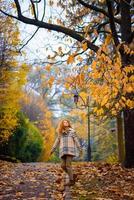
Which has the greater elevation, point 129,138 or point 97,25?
point 97,25

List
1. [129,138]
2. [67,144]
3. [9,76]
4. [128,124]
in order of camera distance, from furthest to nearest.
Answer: [9,76] → [129,138] → [128,124] → [67,144]

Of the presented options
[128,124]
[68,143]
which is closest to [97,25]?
[128,124]

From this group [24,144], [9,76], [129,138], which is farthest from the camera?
[24,144]

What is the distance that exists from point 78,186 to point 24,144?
19713 millimetres

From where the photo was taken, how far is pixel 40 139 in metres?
35.8

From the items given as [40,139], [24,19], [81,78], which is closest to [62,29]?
[24,19]

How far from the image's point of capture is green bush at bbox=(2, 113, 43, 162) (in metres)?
28.6

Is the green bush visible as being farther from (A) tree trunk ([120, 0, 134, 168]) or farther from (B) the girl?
(B) the girl

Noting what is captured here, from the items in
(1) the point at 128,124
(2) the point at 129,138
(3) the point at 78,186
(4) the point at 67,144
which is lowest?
(3) the point at 78,186

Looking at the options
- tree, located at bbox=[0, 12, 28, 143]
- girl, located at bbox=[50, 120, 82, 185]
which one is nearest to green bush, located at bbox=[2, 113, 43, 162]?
tree, located at bbox=[0, 12, 28, 143]

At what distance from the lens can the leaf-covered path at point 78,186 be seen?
9.88 metres

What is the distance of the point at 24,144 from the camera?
100ft

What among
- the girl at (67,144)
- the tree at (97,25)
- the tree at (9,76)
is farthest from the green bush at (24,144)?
the girl at (67,144)

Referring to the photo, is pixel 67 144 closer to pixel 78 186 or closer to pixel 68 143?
pixel 68 143
